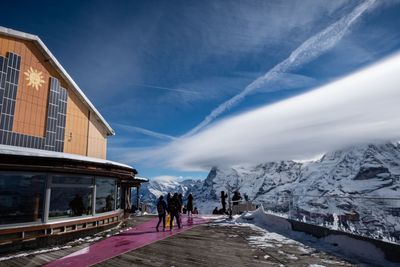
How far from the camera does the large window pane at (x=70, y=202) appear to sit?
492 inches

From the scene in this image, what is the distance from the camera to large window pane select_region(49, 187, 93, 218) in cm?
1250

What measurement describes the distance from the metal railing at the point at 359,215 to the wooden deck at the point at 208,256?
163cm

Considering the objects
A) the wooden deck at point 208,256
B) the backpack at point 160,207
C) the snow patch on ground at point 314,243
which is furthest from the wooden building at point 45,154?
the snow patch on ground at point 314,243

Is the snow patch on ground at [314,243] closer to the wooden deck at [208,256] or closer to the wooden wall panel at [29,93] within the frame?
the wooden deck at [208,256]

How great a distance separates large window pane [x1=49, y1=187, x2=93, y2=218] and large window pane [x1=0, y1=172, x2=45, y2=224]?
560 mm

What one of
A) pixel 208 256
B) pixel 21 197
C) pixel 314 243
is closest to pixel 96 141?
pixel 21 197

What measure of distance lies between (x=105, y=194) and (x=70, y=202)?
2.64 m

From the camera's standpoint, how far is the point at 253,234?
47.8ft

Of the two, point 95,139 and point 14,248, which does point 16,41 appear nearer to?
point 95,139

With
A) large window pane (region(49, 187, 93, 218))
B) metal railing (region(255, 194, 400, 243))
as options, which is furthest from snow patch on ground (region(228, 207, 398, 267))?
large window pane (region(49, 187, 93, 218))

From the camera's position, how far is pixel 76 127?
1844cm

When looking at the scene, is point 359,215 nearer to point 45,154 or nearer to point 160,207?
point 160,207

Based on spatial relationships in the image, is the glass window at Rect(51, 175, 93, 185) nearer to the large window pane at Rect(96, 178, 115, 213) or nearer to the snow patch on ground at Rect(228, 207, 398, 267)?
the large window pane at Rect(96, 178, 115, 213)

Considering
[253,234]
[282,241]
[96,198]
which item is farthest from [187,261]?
[96,198]
